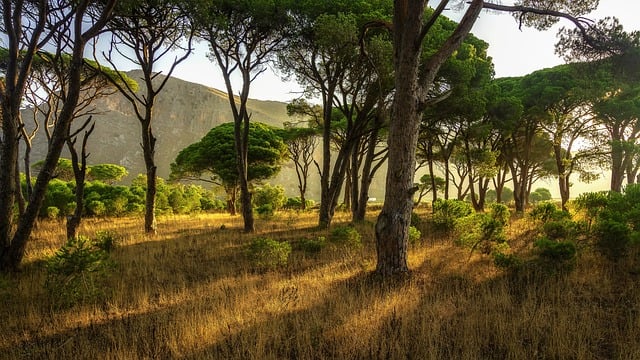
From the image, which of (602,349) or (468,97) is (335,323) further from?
(468,97)

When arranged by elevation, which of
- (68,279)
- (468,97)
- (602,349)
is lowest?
(602,349)

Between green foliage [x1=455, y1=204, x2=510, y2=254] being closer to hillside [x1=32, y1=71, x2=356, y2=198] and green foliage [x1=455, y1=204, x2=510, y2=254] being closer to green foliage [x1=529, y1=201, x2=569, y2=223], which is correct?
green foliage [x1=529, y1=201, x2=569, y2=223]

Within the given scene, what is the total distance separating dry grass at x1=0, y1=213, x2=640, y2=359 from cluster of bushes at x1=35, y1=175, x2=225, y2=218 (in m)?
12.3

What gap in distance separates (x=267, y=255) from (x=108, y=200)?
16.1 m

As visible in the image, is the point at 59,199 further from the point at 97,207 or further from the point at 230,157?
the point at 230,157

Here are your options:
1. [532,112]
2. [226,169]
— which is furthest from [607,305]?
[226,169]

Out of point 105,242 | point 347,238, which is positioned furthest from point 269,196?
point 347,238

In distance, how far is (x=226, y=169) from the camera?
2222 centimetres

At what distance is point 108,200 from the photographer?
59.7ft

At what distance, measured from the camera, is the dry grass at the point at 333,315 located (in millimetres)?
3197

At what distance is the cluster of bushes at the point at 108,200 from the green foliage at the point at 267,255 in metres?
12.0

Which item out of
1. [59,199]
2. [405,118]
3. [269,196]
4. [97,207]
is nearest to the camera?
[405,118]

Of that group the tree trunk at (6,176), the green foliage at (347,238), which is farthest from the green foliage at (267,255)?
the tree trunk at (6,176)

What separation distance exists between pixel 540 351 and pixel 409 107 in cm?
374
